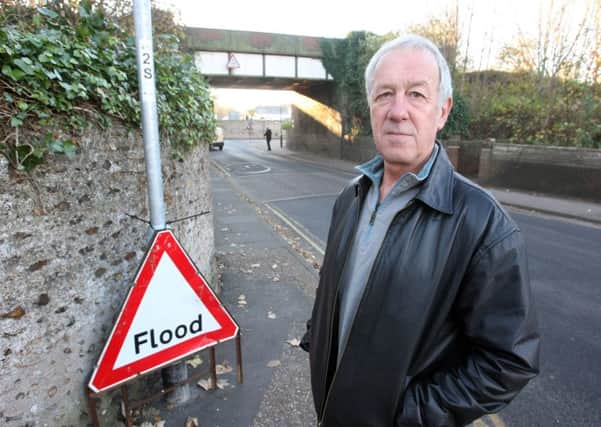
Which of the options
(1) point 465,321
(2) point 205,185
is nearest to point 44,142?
(1) point 465,321

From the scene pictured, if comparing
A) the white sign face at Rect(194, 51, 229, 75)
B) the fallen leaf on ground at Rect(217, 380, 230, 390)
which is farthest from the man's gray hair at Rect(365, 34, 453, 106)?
the white sign face at Rect(194, 51, 229, 75)

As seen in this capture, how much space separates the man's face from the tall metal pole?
1.35 metres

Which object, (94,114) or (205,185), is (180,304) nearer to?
(94,114)

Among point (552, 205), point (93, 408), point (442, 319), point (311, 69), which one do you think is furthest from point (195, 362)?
point (311, 69)

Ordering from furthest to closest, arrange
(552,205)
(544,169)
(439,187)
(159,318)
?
(544,169)
(552,205)
(159,318)
(439,187)

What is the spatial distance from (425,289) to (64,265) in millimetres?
2001

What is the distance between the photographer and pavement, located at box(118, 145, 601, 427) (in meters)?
2.74

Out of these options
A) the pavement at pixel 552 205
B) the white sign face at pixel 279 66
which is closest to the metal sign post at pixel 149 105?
the pavement at pixel 552 205

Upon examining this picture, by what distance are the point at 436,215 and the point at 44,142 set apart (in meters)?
1.99

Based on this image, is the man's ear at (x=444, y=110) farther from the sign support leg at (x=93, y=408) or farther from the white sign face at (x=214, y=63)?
the white sign face at (x=214, y=63)

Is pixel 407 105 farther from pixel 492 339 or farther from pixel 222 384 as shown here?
pixel 222 384

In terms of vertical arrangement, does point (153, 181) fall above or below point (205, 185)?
above

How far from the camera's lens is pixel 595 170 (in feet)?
33.8

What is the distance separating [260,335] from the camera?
3.82 meters
